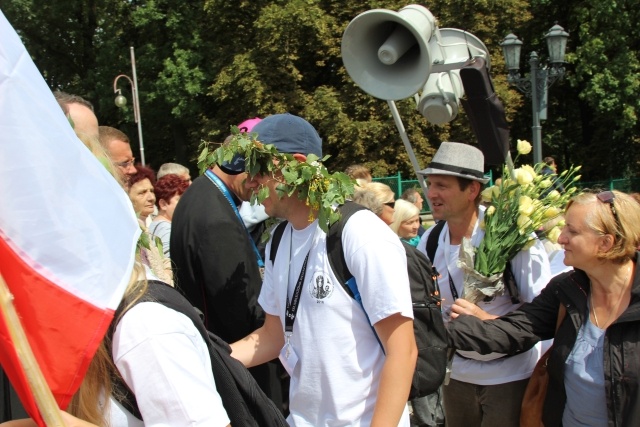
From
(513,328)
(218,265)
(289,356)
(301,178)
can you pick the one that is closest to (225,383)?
(289,356)

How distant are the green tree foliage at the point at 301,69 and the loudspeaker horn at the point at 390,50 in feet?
66.5

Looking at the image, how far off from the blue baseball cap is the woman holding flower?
107 cm

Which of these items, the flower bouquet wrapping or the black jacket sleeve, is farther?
the flower bouquet wrapping

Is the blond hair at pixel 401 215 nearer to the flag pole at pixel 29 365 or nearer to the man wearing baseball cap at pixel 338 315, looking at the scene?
the man wearing baseball cap at pixel 338 315

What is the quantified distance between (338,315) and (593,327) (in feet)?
3.99

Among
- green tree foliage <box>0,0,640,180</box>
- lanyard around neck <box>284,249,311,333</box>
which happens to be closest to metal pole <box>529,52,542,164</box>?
lanyard around neck <box>284,249,311,333</box>

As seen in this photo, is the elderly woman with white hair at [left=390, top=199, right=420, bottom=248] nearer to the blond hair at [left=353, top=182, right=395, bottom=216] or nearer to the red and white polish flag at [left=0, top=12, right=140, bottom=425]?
the blond hair at [left=353, top=182, right=395, bottom=216]

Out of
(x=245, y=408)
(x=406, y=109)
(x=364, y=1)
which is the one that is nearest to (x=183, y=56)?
(x=364, y=1)

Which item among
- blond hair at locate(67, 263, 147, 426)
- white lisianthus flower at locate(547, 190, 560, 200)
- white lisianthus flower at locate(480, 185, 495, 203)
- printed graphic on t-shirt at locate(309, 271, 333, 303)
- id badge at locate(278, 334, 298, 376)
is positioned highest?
blond hair at locate(67, 263, 147, 426)

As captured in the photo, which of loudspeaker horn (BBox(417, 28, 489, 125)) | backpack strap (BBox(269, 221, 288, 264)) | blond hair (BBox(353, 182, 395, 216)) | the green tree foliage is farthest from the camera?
the green tree foliage

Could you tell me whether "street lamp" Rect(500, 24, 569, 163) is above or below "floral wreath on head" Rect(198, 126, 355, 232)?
below

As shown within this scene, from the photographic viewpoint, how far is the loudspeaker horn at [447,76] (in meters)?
4.10

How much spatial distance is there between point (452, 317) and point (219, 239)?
1.10 m

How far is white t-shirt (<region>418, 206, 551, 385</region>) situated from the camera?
3252 millimetres
